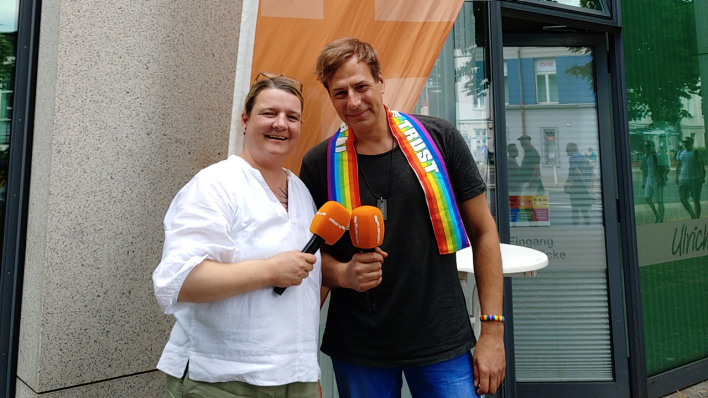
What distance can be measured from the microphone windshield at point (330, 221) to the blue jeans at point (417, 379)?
564 mm

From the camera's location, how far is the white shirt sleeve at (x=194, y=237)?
119 cm

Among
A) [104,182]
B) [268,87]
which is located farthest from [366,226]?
[104,182]

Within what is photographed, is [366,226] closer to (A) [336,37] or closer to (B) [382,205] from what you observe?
(B) [382,205]

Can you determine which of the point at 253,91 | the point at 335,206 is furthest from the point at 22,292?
the point at 335,206

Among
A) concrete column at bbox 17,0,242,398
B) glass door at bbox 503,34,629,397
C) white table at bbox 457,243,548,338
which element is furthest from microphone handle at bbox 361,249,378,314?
glass door at bbox 503,34,629,397

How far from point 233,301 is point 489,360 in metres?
0.89

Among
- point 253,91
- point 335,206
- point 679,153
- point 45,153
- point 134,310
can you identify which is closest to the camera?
point 335,206

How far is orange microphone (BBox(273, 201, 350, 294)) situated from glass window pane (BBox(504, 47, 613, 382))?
111 inches

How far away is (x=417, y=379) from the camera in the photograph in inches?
64.2

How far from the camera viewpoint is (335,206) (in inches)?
50.9

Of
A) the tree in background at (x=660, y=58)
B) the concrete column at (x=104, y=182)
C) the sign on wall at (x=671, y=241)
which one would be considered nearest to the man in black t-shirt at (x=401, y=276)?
the concrete column at (x=104, y=182)

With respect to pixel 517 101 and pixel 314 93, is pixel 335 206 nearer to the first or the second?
pixel 314 93

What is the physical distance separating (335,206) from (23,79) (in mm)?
1588

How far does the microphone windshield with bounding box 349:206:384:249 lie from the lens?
1.29 m
